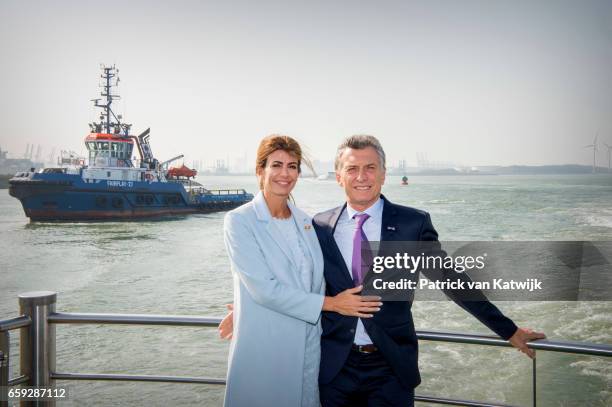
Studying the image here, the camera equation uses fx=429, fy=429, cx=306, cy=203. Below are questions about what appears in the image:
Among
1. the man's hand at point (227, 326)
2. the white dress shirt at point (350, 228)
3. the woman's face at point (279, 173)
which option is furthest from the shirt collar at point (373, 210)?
the man's hand at point (227, 326)

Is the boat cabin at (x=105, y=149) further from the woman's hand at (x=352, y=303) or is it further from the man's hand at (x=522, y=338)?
the man's hand at (x=522, y=338)

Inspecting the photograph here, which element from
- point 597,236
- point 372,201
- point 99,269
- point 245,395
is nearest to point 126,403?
point 245,395

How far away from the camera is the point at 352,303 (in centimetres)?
182

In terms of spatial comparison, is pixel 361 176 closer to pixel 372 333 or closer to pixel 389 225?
pixel 389 225

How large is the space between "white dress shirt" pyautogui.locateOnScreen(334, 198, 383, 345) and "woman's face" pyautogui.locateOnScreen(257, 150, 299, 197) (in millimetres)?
314

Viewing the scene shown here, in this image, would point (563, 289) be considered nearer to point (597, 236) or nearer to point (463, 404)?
point (463, 404)

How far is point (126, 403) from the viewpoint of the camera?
8.04 metres

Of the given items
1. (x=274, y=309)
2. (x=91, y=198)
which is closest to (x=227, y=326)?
(x=274, y=309)

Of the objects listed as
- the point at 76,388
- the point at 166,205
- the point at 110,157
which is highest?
the point at 110,157

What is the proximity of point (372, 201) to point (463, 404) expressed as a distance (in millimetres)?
1078

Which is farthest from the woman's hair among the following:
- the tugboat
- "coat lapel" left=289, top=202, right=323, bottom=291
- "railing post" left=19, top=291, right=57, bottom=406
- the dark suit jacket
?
the tugboat

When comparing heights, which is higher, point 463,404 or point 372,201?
point 372,201

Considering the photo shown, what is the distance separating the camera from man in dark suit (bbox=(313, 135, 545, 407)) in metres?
1.92

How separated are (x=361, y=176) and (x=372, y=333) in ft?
2.47
